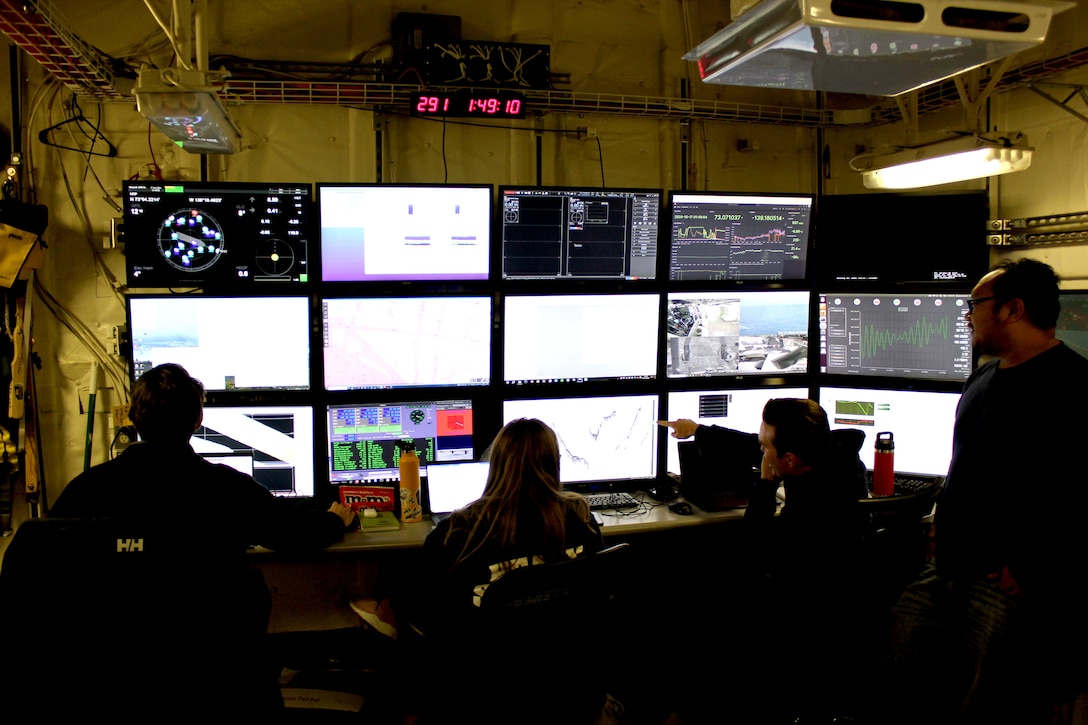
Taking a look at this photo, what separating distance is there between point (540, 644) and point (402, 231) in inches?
63.0

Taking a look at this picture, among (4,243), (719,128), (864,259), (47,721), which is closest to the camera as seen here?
(47,721)

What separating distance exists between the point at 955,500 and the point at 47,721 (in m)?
2.46

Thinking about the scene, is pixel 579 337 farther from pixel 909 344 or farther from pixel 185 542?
pixel 185 542

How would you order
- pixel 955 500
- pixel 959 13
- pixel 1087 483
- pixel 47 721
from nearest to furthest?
1. pixel 959 13
2. pixel 47 721
3. pixel 1087 483
4. pixel 955 500

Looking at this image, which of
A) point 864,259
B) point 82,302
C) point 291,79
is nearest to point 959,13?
point 864,259

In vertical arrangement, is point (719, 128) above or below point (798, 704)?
above

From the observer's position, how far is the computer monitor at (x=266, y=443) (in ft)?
8.72

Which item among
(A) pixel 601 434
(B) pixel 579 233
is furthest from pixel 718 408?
(B) pixel 579 233

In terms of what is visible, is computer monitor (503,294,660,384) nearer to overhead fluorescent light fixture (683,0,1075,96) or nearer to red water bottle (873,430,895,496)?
red water bottle (873,430,895,496)

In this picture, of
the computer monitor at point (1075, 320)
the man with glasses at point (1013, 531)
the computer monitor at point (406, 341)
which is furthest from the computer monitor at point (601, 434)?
the computer monitor at point (1075, 320)

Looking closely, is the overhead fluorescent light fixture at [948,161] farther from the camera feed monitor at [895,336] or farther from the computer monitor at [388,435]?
the computer monitor at [388,435]

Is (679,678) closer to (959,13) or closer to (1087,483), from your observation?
(1087,483)

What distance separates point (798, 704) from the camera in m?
2.39

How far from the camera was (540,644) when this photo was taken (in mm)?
1757
